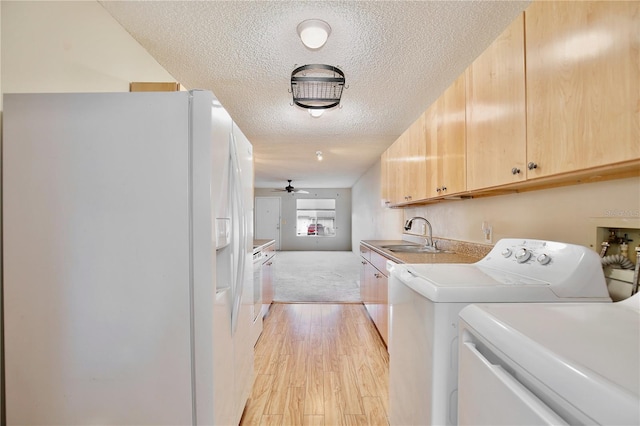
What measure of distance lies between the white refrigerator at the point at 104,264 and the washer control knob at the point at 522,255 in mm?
1393

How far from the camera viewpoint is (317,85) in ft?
7.42

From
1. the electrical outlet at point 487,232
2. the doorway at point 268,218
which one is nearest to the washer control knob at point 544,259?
the electrical outlet at point 487,232

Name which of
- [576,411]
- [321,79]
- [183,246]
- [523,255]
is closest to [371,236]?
[321,79]

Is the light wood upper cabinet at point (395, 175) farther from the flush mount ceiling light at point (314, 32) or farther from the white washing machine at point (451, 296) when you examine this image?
the white washing machine at point (451, 296)

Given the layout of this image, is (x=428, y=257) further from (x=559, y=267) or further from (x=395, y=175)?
(x=395, y=175)

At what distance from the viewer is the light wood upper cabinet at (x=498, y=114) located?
1.27 meters

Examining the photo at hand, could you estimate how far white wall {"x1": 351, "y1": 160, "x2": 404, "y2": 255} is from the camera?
4.71 meters

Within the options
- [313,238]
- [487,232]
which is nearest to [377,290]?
[487,232]

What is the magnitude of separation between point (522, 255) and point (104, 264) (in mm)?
1826

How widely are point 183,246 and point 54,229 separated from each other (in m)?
0.52

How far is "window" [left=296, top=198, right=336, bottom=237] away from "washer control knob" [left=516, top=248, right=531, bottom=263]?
9.19 meters

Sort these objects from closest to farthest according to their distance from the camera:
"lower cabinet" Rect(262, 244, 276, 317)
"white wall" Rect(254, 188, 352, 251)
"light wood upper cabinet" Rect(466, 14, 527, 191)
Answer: "light wood upper cabinet" Rect(466, 14, 527, 191), "lower cabinet" Rect(262, 244, 276, 317), "white wall" Rect(254, 188, 352, 251)

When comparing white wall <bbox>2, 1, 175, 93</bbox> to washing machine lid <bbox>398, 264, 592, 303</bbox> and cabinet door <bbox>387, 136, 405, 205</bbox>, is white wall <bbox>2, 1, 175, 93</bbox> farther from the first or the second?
cabinet door <bbox>387, 136, 405, 205</bbox>

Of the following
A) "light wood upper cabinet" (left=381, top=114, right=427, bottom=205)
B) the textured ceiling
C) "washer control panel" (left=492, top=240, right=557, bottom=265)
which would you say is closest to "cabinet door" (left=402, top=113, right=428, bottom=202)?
"light wood upper cabinet" (left=381, top=114, right=427, bottom=205)
